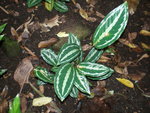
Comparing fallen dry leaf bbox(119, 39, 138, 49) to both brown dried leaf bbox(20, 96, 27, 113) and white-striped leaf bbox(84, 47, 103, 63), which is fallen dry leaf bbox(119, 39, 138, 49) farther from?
brown dried leaf bbox(20, 96, 27, 113)

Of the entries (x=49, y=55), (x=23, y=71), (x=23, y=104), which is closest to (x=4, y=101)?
(x=23, y=104)

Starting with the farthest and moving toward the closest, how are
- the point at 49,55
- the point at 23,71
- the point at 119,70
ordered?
the point at 119,70, the point at 23,71, the point at 49,55

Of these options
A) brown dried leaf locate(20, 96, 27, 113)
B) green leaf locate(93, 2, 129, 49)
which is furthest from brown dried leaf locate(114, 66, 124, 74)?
brown dried leaf locate(20, 96, 27, 113)

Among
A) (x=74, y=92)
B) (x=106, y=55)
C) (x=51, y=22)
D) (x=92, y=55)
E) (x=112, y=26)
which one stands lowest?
(x=106, y=55)

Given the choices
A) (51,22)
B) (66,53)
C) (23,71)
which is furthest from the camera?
(51,22)

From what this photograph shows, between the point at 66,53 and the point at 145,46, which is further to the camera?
the point at 145,46

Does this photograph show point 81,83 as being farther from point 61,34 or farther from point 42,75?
point 61,34

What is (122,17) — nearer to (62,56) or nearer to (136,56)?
(62,56)

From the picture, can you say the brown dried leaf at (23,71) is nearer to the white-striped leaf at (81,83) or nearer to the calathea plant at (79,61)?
the calathea plant at (79,61)
